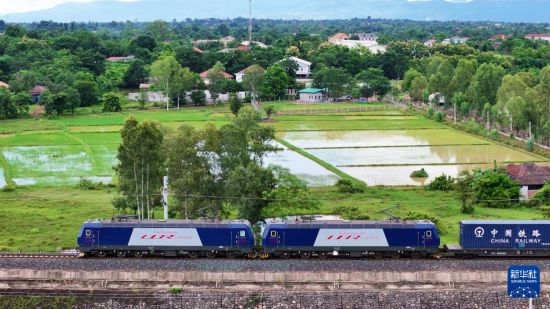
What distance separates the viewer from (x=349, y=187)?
44.8 m

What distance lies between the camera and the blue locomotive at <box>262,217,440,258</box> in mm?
28844

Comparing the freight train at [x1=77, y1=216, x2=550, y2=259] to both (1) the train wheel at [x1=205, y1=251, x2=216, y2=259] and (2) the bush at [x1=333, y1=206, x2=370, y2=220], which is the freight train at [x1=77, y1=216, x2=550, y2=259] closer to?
(1) the train wheel at [x1=205, y1=251, x2=216, y2=259]

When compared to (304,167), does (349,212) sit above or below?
above

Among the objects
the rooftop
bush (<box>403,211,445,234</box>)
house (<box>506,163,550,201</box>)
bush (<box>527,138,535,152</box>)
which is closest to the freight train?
bush (<box>403,211,445,234</box>)

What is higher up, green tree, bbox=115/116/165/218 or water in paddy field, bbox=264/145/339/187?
green tree, bbox=115/116/165/218

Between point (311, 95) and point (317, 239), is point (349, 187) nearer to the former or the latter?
point (317, 239)

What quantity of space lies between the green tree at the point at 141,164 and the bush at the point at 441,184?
18.4 m

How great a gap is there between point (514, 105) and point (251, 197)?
115ft

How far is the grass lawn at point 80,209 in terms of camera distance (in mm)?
34719

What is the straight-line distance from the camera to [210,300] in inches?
981

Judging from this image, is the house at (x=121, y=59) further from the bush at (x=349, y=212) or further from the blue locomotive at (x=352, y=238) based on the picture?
the blue locomotive at (x=352, y=238)

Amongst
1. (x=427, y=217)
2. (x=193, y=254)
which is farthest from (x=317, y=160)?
(x=193, y=254)

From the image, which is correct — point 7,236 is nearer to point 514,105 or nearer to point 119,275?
point 119,275

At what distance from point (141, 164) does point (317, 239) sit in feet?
33.2
